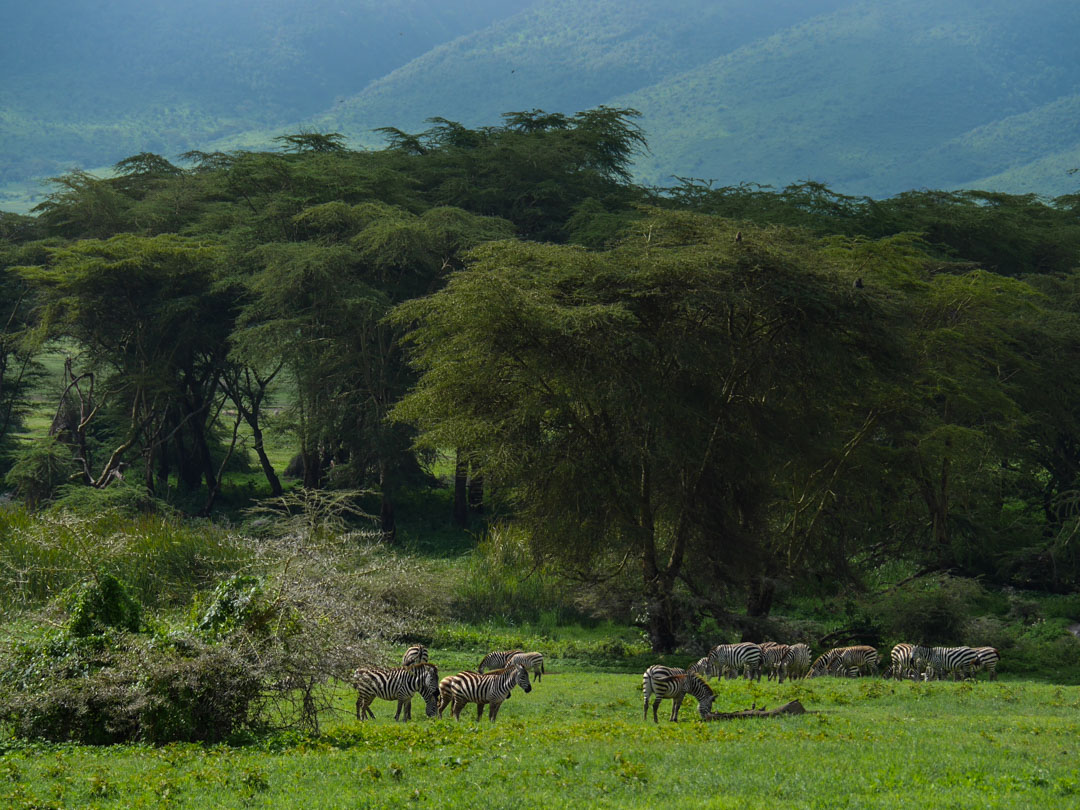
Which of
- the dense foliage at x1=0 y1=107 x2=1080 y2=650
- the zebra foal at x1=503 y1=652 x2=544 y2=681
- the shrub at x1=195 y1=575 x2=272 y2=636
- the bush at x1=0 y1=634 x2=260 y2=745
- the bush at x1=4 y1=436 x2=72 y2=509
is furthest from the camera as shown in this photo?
the bush at x1=4 y1=436 x2=72 y2=509

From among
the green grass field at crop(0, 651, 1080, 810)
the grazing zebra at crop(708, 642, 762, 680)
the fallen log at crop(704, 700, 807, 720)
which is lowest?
the grazing zebra at crop(708, 642, 762, 680)

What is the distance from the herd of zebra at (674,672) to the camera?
1501 centimetres

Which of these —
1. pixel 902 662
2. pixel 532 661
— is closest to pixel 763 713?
pixel 532 661

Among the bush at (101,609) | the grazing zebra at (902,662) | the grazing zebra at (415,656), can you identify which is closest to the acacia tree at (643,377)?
A: the grazing zebra at (902,662)

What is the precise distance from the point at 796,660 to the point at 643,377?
236 inches

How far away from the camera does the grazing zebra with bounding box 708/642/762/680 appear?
1947 cm

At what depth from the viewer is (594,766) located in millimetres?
11188

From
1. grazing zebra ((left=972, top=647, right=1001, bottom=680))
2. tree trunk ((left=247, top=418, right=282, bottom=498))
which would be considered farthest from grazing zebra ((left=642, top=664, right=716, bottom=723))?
tree trunk ((left=247, top=418, right=282, bottom=498))

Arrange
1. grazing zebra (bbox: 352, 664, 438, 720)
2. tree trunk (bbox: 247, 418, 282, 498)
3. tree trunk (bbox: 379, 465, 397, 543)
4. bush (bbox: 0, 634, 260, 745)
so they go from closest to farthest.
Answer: bush (bbox: 0, 634, 260, 745) < grazing zebra (bbox: 352, 664, 438, 720) < tree trunk (bbox: 379, 465, 397, 543) < tree trunk (bbox: 247, 418, 282, 498)

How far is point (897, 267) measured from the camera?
90.0 ft

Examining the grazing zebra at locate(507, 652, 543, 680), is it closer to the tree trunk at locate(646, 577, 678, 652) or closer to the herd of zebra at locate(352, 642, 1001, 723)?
the herd of zebra at locate(352, 642, 1001, 723)

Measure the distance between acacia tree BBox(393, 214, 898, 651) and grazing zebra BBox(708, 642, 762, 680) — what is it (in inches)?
154

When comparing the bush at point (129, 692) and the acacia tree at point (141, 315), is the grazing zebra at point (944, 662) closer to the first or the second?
the bush at point (129, 692)

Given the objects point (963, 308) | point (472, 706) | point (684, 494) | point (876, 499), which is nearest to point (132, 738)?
point (472, 706)
